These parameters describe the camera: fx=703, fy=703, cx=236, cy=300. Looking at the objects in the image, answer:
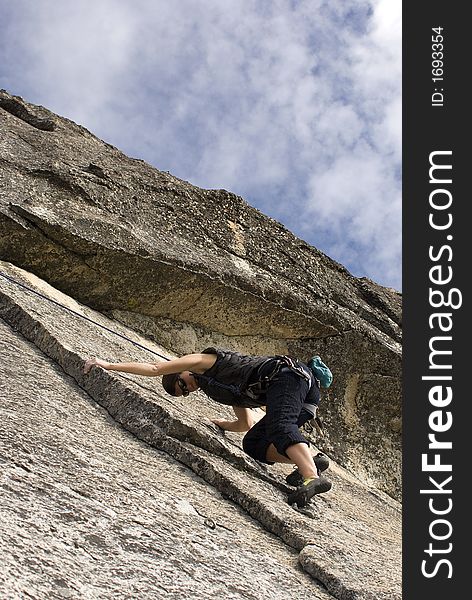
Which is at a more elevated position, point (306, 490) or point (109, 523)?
point (306, 490)

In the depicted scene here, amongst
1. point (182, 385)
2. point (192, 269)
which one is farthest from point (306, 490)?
point (192, 269)

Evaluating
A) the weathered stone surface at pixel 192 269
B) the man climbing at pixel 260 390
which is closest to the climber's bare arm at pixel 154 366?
the man climbing at pixel 260 390

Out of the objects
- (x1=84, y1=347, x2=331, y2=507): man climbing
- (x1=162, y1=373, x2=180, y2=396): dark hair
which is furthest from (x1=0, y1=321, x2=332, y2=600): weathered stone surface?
(x1=162, y1=373, x2=180, y2=396): dark hair

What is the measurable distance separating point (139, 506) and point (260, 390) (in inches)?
83.8

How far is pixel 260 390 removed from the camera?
6.13 meters

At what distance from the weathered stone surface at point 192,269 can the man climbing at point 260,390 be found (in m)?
3.31

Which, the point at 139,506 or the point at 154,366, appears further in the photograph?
the point at 154,366

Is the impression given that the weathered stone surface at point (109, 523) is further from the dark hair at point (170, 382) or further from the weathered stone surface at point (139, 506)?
the dark hair at point (170, 382)

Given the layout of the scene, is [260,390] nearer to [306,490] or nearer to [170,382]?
[170,382]

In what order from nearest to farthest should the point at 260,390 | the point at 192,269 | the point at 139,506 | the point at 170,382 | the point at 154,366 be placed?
1. the point at 139,506
2. the point at 154,366
3. the point at 260,390
4. the point at 170,382
5. the point at 192,269

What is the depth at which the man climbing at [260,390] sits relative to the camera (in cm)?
568

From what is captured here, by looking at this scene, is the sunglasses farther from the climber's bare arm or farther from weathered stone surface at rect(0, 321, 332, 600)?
weathered stone surface at rect(0, 321, 332, 600)

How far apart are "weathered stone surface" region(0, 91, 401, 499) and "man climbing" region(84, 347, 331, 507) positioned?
3309 millimetres

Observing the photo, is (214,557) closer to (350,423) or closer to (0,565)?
(0,565)
